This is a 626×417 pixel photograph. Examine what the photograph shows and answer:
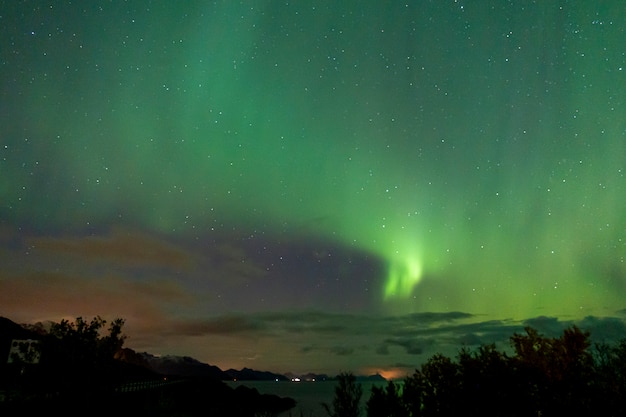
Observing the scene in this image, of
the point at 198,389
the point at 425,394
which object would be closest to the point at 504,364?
the point at 425,394

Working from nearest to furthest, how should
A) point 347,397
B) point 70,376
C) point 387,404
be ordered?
point 70,376 → point 347,397 → point 387,404

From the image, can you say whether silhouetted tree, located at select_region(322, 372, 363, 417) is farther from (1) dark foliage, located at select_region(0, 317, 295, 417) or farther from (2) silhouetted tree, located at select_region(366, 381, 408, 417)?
(1) dark foliage, located at select_region(0, 317, 295, 417)

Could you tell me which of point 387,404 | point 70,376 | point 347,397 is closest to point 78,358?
point 70,376

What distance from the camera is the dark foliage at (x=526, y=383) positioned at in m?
16.9

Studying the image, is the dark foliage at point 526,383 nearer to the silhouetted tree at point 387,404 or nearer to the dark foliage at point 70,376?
the silhouetted tree at point 387,404

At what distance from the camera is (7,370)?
634 inches

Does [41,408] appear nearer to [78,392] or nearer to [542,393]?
[78,392]

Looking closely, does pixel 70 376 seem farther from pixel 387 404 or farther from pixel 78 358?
pixel 387 404

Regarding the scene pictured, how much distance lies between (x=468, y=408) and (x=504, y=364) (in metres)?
2.56

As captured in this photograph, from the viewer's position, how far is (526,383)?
62.7 feet

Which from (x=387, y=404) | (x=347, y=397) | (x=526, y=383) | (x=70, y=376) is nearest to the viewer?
(x=70, y=376)

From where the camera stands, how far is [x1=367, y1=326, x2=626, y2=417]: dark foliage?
1691 cm

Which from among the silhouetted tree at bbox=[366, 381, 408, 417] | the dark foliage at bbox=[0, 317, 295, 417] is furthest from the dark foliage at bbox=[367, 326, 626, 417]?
the dark foliage at bbox=[0, 317, 295, 417]

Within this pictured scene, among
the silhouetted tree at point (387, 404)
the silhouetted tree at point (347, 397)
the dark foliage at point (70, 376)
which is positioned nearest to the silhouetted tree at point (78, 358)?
the dark foliage at point (70, 376)
